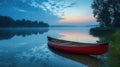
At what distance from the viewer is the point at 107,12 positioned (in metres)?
47.2

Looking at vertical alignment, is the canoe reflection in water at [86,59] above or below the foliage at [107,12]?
below

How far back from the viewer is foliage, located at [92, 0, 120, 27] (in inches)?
1828

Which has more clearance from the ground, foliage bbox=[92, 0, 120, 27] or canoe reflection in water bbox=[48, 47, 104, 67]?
foliage bbox=[92, 0, 120, 27]

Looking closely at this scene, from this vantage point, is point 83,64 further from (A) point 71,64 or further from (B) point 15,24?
(B) point 15,24

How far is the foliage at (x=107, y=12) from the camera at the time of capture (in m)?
46.4

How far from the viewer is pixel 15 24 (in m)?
99.6

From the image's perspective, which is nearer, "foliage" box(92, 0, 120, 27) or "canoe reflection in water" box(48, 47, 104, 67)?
"canoe reflection in water" box(48, 47, 104, 67)

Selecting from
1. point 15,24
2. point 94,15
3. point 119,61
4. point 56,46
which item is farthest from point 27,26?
point 119,61

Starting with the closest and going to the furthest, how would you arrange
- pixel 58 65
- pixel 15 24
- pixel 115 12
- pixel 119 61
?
1. pixel 119 61
2. pixel 58 65
3. pixel 115 12
4. pixel 15 24

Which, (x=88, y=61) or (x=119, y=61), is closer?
(x=119, y=61)

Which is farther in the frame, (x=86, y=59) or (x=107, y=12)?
(x=107, y=12)

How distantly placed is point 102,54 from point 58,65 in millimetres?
3388

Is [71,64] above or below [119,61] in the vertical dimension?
below

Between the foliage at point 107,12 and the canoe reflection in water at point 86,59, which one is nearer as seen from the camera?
the canoe reflection in water at point 86,59
